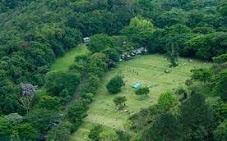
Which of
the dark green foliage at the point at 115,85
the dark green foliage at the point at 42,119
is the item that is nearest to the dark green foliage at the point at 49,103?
the dark green foliage at the point at 42,119

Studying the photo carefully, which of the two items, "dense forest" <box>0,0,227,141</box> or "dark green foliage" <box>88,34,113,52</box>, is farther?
"dark green foliage" <box>88,34,113,52</box>

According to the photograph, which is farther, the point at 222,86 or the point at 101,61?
the point at 101,61

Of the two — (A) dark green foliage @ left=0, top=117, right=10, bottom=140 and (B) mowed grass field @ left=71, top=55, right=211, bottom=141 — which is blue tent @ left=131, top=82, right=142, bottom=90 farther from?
(A) dark green foliage @ left=0, top=117, right=10, bottom=140

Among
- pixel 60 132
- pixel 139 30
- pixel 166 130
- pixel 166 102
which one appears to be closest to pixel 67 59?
pixel 139 30

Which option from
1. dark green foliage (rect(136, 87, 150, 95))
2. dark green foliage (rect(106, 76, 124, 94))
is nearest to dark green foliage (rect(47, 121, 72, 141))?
dark green foliage (rect(136, 87, 150, 95))

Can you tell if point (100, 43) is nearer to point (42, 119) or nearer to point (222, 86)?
point (42, 119)
